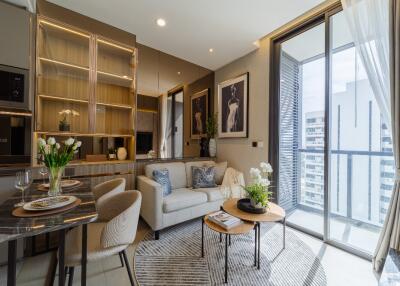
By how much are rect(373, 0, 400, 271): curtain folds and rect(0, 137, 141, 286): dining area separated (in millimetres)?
2262

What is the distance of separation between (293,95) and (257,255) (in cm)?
241

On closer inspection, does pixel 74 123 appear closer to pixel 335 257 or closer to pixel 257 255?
pixel 257 255

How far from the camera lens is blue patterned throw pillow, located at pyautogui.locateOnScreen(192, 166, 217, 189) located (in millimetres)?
3170

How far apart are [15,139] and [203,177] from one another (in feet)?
7.98

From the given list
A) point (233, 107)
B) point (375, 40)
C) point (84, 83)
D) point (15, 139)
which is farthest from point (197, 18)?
point (15, 139)

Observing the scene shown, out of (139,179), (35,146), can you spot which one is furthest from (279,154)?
(35,146)

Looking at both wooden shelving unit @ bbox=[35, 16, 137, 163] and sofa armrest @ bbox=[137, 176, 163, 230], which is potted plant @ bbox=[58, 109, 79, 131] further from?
sofa armrest @ bbox=[137, 176, 163, 230]

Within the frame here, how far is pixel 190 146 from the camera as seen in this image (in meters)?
3.92

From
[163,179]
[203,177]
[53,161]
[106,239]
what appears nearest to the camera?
[106,239]

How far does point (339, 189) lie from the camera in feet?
8.18

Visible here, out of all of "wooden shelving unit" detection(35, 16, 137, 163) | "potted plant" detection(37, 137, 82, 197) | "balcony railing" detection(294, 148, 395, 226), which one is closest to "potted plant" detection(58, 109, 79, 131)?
"wooden shelving unit" detection(35, 16, 137, 163)

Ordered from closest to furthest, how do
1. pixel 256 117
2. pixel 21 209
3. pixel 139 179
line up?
pixel 21 209
pixel 139 179
pixel 256 117

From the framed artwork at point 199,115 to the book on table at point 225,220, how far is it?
2.21 meters

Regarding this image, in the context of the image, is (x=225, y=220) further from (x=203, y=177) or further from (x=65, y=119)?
(x=65, y=119)
